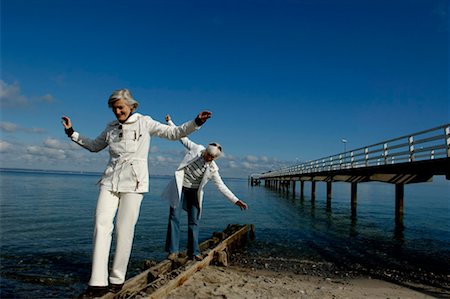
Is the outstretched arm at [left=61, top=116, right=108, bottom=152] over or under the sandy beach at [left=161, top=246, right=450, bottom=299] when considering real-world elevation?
over

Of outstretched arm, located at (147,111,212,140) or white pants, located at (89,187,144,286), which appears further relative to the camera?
white pants, located at (89,187,144,286)

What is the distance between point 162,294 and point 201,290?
2.74ft

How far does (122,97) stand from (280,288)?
3775mm

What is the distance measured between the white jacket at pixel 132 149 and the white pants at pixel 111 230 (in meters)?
0.12

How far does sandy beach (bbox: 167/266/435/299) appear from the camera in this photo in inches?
180

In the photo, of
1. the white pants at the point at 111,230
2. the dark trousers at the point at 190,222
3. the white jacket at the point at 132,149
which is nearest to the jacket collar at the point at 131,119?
the white jacket at the point at 132,149

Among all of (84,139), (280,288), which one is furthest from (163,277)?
(84,139)

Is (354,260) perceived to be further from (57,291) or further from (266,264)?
(57,291)

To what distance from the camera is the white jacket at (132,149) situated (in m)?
3.42

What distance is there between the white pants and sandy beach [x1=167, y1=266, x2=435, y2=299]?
1039 mm

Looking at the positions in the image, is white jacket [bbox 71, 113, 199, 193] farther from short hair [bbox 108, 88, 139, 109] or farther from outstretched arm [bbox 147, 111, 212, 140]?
short hair [bbox 108, 88, 139, 109]

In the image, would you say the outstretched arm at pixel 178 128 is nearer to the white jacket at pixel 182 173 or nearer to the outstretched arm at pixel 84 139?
the outstretched arm at pixel 84 139

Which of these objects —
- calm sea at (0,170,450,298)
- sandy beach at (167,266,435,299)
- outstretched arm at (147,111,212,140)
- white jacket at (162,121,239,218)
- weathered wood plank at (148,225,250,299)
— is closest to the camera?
outstretched arm at (147,111,212,140)

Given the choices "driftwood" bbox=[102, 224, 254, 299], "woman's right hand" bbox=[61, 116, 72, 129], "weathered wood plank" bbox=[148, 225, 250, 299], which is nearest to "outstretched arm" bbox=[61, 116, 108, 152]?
"woman's right hand" bbox=[61, 116, 72, 129]
